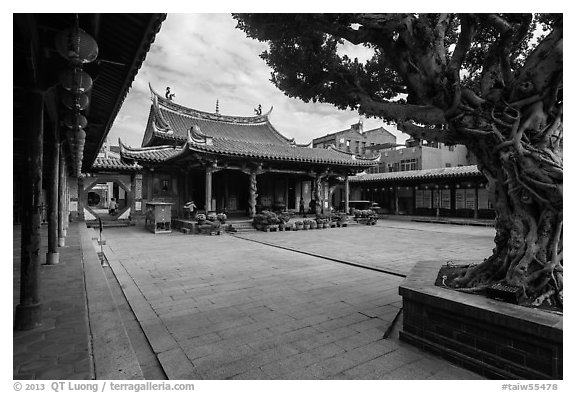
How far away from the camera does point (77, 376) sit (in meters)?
2.46

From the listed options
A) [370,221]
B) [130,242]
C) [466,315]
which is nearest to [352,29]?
[466,315]

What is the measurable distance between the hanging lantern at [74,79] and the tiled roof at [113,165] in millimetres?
13762

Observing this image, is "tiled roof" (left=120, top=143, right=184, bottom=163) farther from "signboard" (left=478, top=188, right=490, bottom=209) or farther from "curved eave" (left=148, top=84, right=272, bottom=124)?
"signboard" (left=478, top=188, right=490, bottom=209)

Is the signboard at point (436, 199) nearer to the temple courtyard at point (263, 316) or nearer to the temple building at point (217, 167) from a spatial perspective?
the temple building at point (217, 167)

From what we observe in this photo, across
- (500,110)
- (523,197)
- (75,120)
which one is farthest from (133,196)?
(523,197)

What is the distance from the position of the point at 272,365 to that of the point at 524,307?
218 cm

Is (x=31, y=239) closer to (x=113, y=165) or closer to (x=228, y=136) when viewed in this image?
(x=113, y=165)

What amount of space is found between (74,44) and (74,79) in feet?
2.16

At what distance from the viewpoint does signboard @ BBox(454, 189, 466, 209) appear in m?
20.4

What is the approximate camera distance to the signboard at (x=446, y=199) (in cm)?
2139

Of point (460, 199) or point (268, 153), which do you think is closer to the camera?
point (268, 153)

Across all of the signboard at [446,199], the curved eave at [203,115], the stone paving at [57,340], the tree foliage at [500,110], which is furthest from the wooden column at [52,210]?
the signboard at [446,199]

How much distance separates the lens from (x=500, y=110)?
341 cm

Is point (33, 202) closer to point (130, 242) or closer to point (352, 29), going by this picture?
point (352, 29)
